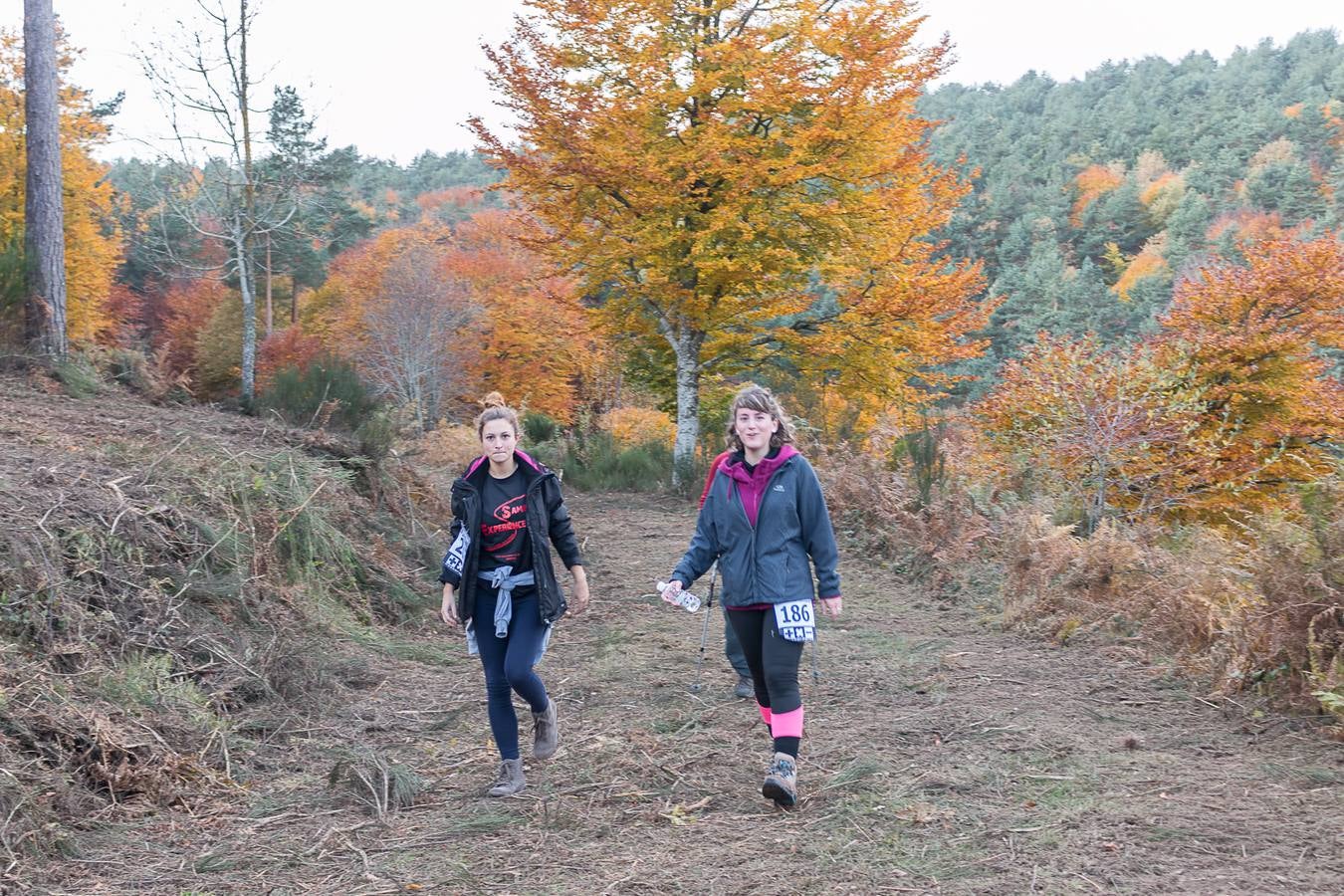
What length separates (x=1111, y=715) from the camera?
5.54m

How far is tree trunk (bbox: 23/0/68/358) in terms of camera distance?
447 inches

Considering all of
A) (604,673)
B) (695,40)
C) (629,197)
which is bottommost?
(604,673)

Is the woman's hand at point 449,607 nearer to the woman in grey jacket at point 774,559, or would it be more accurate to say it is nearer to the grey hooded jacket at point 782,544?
the woman in grey jacket at point 774,559

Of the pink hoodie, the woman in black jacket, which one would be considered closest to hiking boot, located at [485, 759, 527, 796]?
the woman in black jacket

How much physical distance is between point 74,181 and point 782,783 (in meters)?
29.4

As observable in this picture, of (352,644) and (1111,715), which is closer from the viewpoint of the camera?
(1111,715)

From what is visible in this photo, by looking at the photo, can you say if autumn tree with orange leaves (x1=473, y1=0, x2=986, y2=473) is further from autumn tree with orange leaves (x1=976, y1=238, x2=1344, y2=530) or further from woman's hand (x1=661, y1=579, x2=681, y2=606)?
woman's hand (x1=661, y1=579, x2=681, y2=606)

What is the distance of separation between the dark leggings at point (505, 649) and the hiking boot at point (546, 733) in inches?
11.1

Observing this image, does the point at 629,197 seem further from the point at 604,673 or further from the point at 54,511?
the point at 54,511

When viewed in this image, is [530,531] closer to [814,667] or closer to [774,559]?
[774,559]

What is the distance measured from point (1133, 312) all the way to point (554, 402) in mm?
31594

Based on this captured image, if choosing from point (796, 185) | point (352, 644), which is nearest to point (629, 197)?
point (796, 185)

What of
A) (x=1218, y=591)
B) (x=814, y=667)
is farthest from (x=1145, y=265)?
(x=814, y=667)

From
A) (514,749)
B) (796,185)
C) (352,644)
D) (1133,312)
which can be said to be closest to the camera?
(514,749)
